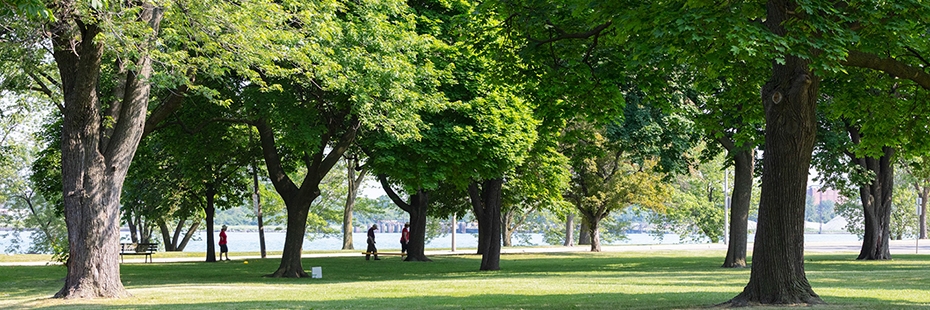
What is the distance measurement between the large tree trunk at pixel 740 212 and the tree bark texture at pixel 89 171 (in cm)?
2048

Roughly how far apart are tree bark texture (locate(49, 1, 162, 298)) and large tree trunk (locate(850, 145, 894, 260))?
2828 cm

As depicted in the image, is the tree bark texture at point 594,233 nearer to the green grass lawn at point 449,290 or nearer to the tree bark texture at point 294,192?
the green grass lawn at point 449,290

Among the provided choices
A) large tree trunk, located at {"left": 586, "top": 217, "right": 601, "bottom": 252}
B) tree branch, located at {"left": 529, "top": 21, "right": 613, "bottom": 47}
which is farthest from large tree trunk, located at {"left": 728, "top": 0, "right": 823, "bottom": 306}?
large tree trunk, located at {"left": 586, "top": 217, "right": 601, "bottom": 252}

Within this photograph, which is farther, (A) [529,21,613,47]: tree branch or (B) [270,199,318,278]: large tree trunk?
(B) [270,199,318,278]: large tree trunk

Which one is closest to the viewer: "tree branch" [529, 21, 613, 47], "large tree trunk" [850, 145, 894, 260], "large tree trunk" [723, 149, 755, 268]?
"tree branch" [529, 21, 613, 47]

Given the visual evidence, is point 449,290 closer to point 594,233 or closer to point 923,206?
point 594,233

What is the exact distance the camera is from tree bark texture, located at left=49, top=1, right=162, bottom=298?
1797cm

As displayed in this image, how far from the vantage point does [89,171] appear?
18266mm

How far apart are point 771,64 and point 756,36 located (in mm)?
2938

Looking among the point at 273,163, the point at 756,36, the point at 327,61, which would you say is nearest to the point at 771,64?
the point at 756,36

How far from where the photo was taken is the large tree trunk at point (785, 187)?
1459 cm

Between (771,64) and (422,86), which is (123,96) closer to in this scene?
(422,86)

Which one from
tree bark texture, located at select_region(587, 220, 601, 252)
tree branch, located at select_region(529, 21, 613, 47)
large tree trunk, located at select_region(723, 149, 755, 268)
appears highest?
tree branch, located at select_region(529, 21, 613, 47)

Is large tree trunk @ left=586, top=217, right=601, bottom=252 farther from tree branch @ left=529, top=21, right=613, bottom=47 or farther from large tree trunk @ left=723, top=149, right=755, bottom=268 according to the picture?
tree branch @ left=529, top=21, right=613, bottom=47
